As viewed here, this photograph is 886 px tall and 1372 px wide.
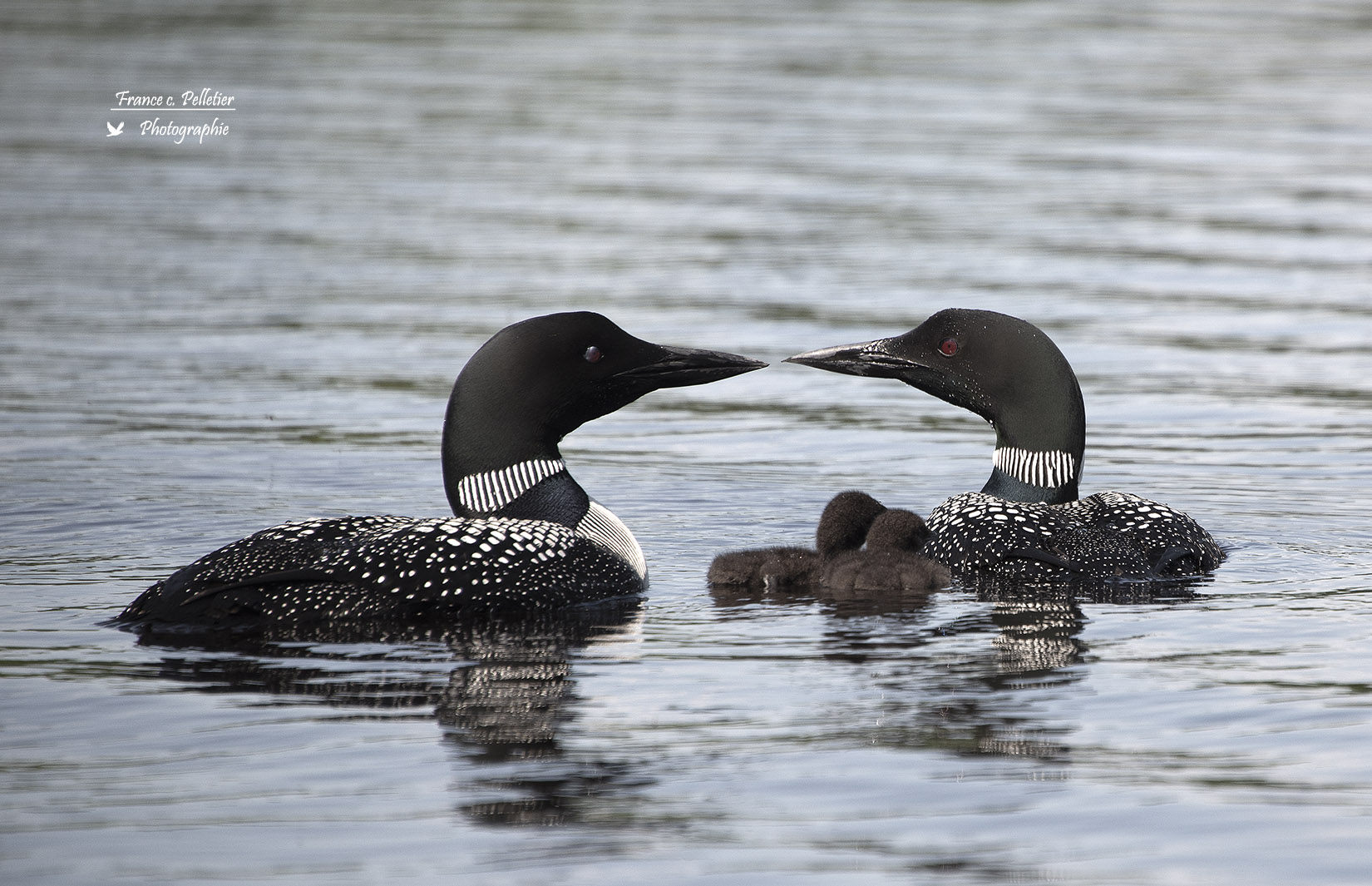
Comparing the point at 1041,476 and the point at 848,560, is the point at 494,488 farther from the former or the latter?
the point at 1041,476

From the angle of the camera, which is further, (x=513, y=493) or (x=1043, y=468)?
(x=1043, y=468)

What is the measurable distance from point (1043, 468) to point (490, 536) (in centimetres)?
197

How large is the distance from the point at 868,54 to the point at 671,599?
16.9 m

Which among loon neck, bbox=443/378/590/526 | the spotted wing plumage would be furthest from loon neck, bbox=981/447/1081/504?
the spotted wing plumage

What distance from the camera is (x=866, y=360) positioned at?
23.2 ft

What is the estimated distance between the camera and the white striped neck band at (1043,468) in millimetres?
6762

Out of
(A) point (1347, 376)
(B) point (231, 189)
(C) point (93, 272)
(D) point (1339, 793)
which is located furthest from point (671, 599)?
(B) point (231, 189)

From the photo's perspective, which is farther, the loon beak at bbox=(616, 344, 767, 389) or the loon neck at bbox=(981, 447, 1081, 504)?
the loon neck at bbox=(981, 447, 1081, 504)

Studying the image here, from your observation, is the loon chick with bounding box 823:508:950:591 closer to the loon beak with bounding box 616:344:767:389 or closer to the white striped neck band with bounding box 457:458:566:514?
the loon beak with bounding box 616:344:767:389

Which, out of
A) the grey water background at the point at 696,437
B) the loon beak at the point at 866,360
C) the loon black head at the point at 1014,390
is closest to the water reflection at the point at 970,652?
the grey water background at the point at 696,437

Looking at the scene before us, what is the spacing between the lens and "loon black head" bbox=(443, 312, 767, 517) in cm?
623

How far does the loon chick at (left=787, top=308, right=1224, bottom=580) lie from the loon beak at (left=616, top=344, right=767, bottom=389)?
0.99ft

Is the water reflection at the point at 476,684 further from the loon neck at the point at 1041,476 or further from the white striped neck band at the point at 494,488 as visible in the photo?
the loon neck at the point at 1041,476

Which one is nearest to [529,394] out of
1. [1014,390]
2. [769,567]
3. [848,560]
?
[769,567]
